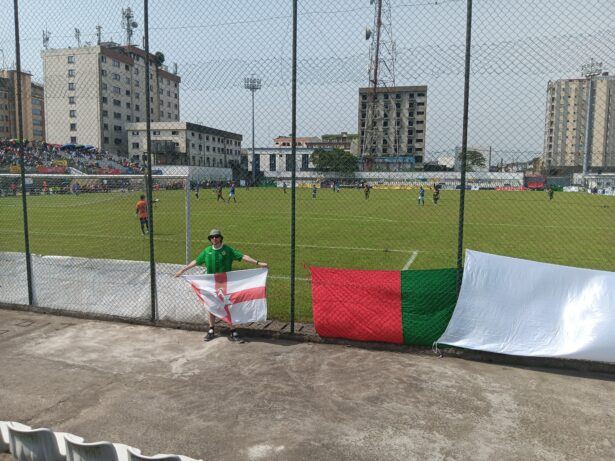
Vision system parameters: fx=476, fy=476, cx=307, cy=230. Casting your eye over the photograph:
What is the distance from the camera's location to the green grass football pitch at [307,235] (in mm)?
Answer: 13203

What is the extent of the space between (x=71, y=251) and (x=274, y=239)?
683 centimetres

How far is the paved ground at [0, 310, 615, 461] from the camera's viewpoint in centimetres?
426

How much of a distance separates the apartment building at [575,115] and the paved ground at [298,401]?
3.28m

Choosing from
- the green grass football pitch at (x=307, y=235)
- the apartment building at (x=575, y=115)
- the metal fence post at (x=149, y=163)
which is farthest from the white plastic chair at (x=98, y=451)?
the apartment building at (x=575, y=115)

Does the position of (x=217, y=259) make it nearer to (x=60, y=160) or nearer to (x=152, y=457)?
(x=152, y=457)

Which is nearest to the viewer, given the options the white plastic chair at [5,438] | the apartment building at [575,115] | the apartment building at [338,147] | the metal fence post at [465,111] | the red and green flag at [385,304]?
→ the white plastic chair at [5,438]

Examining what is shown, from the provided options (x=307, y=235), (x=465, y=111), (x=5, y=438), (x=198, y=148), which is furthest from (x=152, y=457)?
(x=307, y=235)

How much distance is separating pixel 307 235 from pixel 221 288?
12.2 metres

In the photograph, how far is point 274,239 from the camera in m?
17.8

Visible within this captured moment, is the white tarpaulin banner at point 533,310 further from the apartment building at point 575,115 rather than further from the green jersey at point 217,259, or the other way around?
the green jersey at point 217,259

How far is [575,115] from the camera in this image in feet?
24.4

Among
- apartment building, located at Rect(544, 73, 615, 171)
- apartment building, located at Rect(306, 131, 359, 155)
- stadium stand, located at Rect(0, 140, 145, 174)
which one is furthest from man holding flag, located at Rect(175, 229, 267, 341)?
stadium stand, located at Rect(0, 140, 145, 174)

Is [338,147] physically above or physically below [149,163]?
above

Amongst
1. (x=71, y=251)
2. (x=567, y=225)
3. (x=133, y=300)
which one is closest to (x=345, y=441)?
(x=133, y=300)
